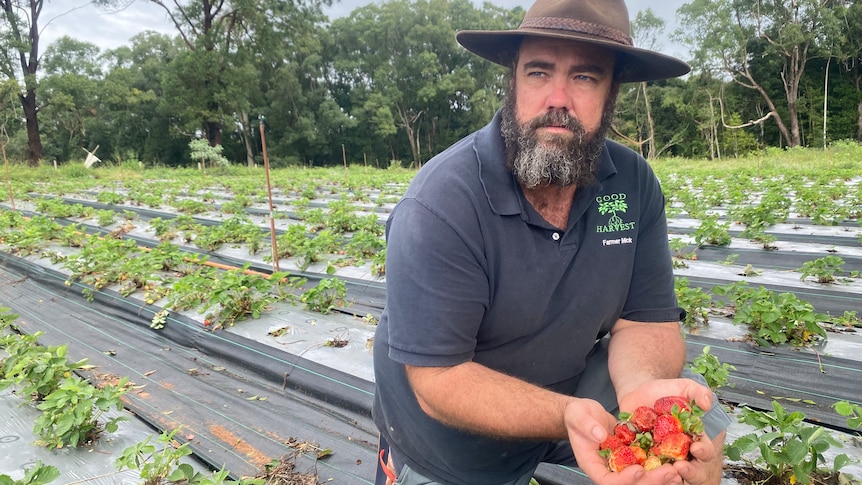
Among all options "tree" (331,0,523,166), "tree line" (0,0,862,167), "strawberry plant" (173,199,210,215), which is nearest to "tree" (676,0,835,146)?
"tree line" (0,0,862,167)

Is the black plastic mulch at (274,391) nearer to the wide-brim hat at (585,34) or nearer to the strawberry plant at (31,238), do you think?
the wide-brim hat at (585,34)

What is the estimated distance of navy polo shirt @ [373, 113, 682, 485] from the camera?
4.31ft

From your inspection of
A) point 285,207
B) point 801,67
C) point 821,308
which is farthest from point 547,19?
point 801,67

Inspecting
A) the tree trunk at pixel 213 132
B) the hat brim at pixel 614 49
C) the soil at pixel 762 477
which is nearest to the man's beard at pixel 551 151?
the hat brim at pixel 614 49

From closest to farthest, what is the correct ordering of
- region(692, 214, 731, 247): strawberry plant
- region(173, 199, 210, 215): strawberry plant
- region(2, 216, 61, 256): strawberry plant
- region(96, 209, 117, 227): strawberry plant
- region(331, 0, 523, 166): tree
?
region(692, 214, 731, 247): strawberry plant
region(2, 216, 61, 256): strawberry plant
region(96, 209, 117, 227): strawberry plant
region(173, 199, 210, 215): strawberry plant
region(331, 0, 523, 166): tree

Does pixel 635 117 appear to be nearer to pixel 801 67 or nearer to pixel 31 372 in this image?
pixel 801 67

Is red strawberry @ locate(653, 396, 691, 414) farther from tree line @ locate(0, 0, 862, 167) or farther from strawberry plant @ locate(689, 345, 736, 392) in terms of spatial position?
tree line @ locate(0, 0, 862, 167)

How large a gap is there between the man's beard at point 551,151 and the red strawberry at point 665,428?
0.69 meters

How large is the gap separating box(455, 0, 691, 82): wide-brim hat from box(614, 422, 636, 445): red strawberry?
1.01m

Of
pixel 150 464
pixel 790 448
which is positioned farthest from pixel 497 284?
pixel 150 464

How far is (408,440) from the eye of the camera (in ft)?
5.06

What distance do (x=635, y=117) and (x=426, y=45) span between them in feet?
45.4

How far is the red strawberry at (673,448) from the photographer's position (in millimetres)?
1094

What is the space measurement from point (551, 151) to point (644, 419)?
2.44ft
